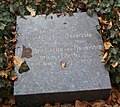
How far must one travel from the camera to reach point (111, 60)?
3160mm

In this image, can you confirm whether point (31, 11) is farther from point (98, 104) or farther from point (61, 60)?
point (98, 104)

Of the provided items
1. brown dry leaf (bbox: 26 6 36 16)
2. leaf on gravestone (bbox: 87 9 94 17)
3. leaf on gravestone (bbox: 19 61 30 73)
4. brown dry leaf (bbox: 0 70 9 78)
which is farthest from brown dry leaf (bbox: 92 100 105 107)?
brown dry leaf (bbox: 26 6 36 16)

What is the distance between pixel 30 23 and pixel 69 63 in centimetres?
71

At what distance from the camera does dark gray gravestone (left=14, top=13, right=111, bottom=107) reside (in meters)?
2.95

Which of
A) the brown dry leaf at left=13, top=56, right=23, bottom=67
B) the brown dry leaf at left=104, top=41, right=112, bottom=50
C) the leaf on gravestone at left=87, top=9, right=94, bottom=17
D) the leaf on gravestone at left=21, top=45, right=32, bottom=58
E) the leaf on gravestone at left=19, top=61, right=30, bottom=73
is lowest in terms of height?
the leaf on gravestone at left=19, top=61, right=30, bottom=73

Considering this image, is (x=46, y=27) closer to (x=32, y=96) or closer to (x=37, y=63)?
(x=37, y=63)

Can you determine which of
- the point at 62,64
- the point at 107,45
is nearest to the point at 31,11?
the point at 62,64

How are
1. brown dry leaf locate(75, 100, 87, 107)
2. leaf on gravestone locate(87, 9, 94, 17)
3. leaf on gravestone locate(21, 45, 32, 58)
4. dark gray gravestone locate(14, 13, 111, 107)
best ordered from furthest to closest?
leaf on gravestone locate(87, 9, 94, 17) → leaf on gravestone locate(21, 45, 32, 58) → brown dry leaf locate(75, 100, 87, 107) → dark gray gravestone locate(14, 13, 111, 107)

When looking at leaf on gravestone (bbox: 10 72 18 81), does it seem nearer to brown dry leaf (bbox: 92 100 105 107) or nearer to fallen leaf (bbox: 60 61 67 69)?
fallen leaf (bbox: 60 61 67 69)

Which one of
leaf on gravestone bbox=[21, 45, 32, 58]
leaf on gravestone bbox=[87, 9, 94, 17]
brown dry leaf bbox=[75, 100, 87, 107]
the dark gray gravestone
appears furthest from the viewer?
leaf on gravestone bbox=[87, 9, 94, 17]

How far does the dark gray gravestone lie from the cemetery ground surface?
0.29 ft

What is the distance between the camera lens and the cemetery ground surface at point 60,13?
10.2ft

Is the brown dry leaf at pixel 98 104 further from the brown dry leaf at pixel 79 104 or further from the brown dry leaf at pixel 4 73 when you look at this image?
the brown dry leaf at pixel 4 73

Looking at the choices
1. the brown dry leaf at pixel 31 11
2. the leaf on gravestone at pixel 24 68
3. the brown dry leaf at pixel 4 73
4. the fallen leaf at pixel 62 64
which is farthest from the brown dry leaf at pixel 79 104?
the brown dry leaf at pixel 31 11
